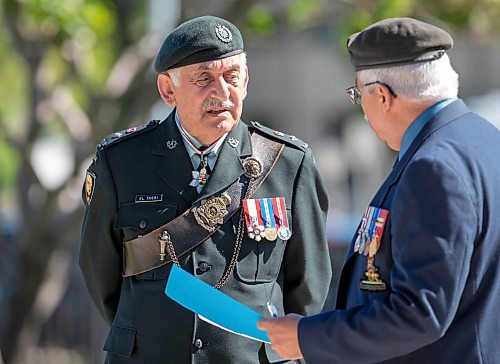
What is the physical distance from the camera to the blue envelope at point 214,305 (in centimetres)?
307

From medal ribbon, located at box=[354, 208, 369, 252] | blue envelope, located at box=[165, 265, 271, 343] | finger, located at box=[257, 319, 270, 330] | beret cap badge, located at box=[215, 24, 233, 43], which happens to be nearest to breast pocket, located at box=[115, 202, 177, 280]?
blue envelope, located at box=[165, 265, 271, 343]

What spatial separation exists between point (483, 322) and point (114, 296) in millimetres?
1554

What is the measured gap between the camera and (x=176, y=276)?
10.3 ft

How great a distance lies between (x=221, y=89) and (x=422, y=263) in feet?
3.81

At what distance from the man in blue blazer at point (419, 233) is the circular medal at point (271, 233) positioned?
633mm

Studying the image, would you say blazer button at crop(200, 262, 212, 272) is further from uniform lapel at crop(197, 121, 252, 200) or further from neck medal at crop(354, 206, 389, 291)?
neck medal at crop(354, 206, 389, 291)

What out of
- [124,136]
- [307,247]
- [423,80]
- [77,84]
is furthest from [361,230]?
[77,84]

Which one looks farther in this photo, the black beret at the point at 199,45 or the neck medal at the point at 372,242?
the black beret at the point at 199,45

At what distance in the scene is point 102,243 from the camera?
3.73m

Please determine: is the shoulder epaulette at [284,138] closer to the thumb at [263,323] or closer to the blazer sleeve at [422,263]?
the thumb at [263,323]

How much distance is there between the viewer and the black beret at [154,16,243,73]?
3.55 metres

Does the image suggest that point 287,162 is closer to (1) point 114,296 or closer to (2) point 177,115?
(2) point 177,115

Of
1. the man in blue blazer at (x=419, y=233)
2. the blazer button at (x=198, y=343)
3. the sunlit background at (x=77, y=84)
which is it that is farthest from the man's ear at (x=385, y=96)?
the sunlit background at (x=77, y=84)

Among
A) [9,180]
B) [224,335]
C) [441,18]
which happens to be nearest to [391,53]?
[224,335]
